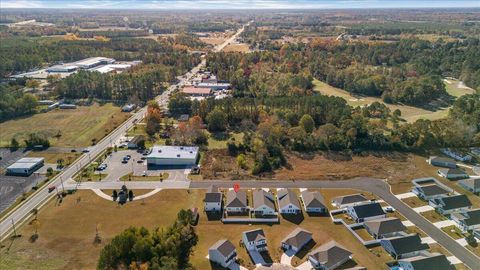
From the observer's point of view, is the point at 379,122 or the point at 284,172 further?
the point at 379,122

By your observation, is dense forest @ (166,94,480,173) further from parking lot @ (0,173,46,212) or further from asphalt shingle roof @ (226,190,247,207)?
parking lot @ (0,173,46,212)

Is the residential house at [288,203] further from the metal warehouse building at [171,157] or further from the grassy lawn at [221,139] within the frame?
the grassy lawn at [221,139]

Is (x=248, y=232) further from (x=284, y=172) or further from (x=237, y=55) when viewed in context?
(x=237, y=55)

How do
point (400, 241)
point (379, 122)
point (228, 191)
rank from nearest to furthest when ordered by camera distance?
point (400, 241)
point (228, 191)
point (379, 122)

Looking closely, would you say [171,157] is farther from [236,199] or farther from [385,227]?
[385,227]

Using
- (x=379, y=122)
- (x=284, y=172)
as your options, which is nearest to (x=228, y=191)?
(x=284, y=172)

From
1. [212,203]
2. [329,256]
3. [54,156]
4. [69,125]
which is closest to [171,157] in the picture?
[212,203]

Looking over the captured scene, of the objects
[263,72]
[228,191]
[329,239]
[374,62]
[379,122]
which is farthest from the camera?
[374,62]
